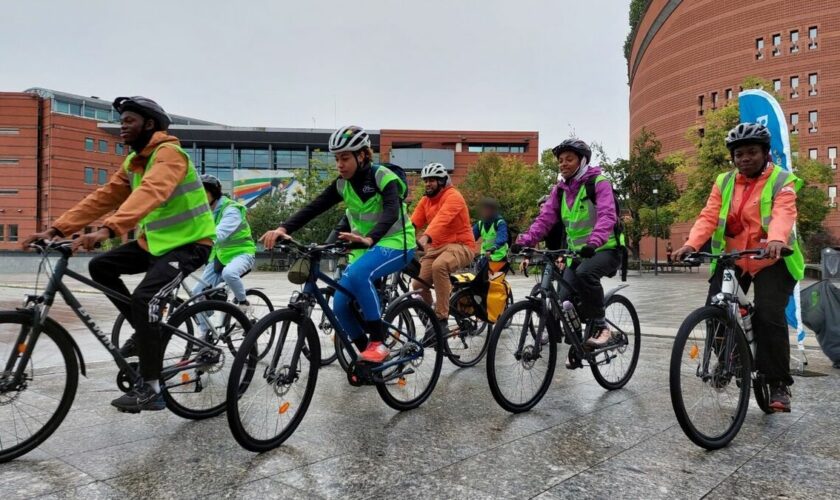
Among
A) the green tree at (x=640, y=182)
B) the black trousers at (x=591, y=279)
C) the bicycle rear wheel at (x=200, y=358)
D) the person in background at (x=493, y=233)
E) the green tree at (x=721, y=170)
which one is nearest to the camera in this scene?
the bicycle rear wheel at (x=200, y=358)

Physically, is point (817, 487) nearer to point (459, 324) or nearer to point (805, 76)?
point (459, 324)

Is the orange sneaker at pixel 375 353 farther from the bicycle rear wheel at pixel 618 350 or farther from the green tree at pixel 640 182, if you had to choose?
the green tree at pixel 640 182

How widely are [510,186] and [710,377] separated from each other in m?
41.3

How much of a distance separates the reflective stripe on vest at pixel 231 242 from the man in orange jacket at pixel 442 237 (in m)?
1.90

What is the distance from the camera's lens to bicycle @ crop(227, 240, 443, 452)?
3.33 m

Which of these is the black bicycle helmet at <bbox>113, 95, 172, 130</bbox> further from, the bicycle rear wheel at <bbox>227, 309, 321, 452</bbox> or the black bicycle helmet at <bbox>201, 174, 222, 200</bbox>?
the black bicycle helmet at <bbox>201, 174, 222, 200</bbox>

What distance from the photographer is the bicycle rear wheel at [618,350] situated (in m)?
5.13

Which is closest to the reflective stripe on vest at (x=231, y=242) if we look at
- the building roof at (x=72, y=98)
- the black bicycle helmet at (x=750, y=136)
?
the black bicycle helmet at (x=750, y=136)

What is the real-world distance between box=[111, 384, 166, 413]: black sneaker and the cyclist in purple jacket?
2.94 metres

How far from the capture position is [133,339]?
3.81m

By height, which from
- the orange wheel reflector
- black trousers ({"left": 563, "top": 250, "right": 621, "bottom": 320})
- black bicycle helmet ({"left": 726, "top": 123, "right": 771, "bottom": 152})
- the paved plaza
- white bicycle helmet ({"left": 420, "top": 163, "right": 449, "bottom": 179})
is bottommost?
the paved plaza

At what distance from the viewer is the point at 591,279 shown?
489cm

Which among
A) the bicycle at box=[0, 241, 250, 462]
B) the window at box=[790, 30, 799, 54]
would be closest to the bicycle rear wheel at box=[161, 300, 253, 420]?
the bicycle at box=[0, 241, 250, 462]

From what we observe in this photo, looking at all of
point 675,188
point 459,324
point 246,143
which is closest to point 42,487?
point 459,324
